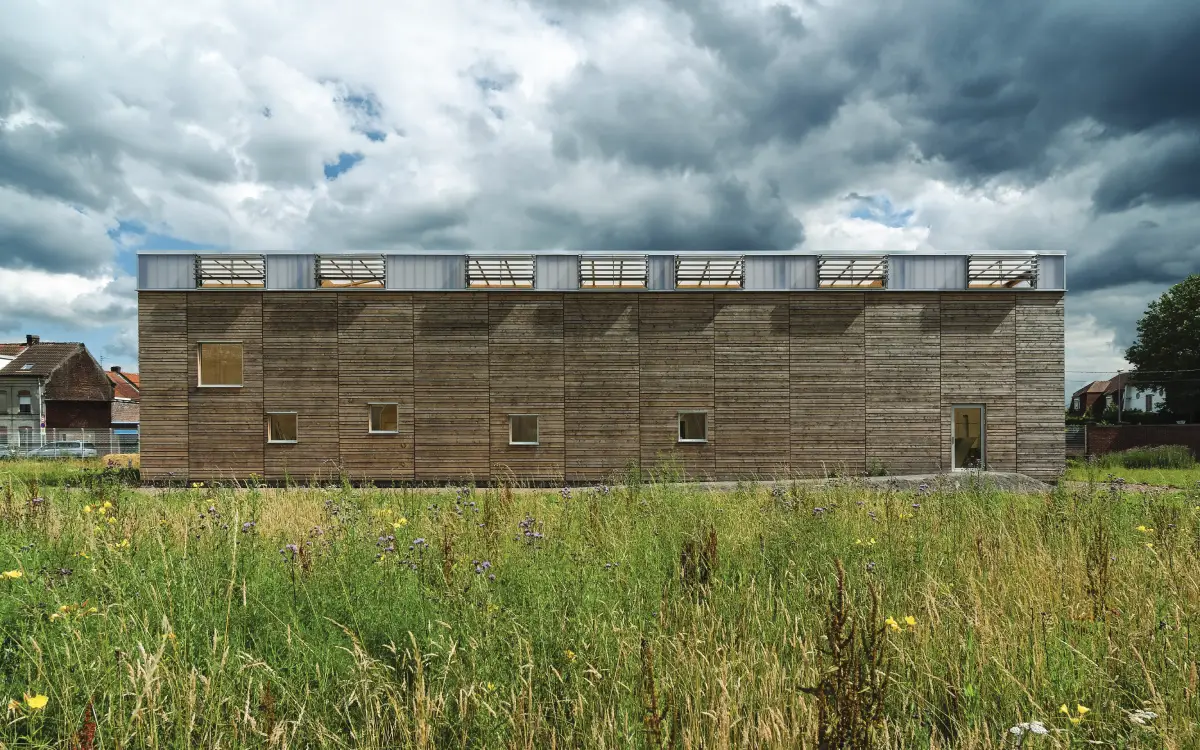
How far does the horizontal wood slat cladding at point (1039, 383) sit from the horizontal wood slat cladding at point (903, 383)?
2.61 meters

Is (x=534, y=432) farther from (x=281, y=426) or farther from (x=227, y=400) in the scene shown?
(x=227, y=400)

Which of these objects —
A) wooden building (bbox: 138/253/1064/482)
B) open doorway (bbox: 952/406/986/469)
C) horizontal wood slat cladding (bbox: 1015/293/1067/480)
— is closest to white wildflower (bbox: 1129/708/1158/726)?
wooden building (bbox: 138/253/1064/482)

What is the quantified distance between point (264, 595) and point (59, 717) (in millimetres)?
1292

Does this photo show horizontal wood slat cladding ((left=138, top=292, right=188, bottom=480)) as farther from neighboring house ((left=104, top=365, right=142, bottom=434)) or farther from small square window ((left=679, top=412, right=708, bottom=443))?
neighboring house ((left=104, top=365, right=142, bottom=434))

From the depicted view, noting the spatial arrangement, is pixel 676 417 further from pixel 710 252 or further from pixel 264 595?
pixel 264 595

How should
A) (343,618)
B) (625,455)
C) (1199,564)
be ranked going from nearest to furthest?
(343,618) < (1199,564) < (625,455)

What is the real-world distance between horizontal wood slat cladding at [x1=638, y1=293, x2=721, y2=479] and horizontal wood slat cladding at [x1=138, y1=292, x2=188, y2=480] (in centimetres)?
1380

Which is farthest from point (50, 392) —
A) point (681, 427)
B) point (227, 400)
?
point (681, 427)

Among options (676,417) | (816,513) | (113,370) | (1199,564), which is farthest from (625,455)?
(113,370)

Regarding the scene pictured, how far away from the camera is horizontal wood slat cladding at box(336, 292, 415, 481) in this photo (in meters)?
17.1

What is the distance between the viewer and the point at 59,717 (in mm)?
2635

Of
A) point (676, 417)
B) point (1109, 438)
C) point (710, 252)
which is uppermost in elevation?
point (710, 252)

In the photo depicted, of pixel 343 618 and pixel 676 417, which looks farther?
pixel 676 417

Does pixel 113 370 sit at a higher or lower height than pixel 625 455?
higher
